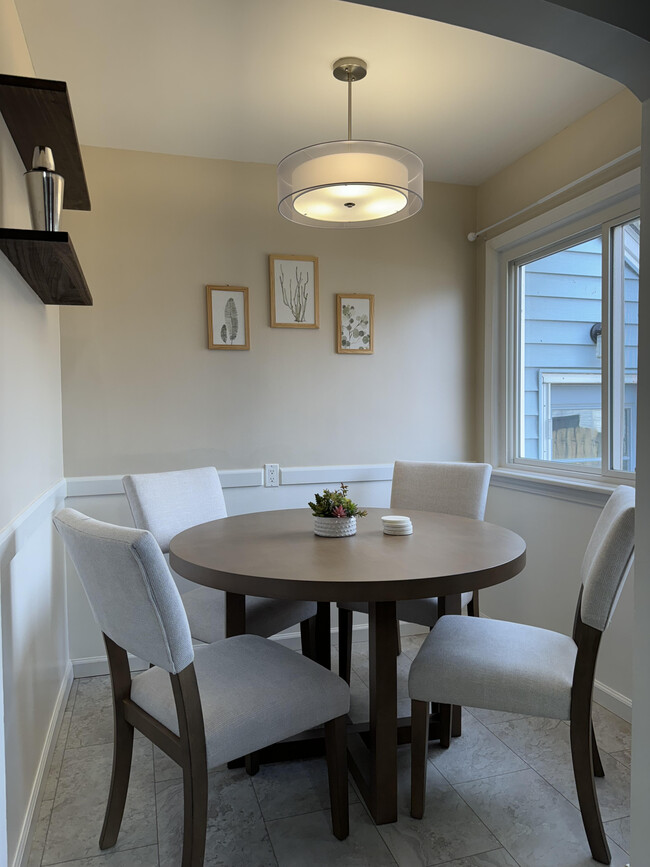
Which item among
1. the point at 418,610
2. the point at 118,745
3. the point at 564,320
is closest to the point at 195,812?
the point at 118,745

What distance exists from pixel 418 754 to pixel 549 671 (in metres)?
0.47

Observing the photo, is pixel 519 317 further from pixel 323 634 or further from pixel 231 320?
pixel 323 634

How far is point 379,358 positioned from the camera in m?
3.29

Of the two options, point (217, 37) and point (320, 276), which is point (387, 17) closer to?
point (217, 37)

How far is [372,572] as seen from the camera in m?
1.62

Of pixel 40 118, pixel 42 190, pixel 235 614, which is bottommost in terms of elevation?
pixel 235 614

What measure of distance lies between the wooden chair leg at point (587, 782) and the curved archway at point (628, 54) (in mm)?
372

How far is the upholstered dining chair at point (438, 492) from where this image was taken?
2494 mm

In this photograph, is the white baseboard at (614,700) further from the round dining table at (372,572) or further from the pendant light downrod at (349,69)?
the pendant light downrod at (349,69)

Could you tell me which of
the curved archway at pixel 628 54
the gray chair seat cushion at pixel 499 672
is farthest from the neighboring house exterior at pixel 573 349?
the curved archway at pixel 628 54

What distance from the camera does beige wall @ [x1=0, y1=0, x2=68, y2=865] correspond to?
1.58 m

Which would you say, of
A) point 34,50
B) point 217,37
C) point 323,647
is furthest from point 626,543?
point 34,50

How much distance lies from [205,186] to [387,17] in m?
1.34

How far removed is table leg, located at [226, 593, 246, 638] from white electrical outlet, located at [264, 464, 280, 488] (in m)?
1.08
